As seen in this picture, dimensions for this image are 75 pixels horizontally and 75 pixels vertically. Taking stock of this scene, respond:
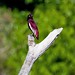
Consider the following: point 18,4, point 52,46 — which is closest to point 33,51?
point 52,46

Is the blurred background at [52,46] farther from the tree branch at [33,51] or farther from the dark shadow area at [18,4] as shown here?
the tree branch at [33,51]

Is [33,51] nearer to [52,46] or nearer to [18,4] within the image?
[52,46]

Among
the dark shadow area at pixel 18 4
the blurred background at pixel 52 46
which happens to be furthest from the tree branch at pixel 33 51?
the dark shadow area at pixel 18 4

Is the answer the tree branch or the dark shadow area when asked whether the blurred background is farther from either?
the tree branch

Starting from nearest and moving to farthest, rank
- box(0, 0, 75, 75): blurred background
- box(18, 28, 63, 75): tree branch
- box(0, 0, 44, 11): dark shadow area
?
box(18, 28, 63, 75): tree branch < box(0, 0, 75, 75): blurred background < box(0, 0, 44, 11): dark shadow area

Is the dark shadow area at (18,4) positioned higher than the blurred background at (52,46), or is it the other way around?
the dark shadow area at (18,4)

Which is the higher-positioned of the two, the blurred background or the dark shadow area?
the dark shadow area

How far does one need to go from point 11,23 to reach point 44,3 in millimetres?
624

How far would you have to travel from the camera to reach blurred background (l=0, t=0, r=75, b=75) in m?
6.29

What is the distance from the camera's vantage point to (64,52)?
6266 mm

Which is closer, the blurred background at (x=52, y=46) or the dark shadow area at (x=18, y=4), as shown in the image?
the blurred background at (x=52, y=46)

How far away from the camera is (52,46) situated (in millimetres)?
6340

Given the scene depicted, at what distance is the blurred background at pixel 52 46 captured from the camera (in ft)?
20.6

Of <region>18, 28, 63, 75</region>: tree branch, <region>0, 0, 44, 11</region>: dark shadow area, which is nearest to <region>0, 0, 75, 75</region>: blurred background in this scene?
<region>0, 0, 44, 11</region>: dark shadow area
